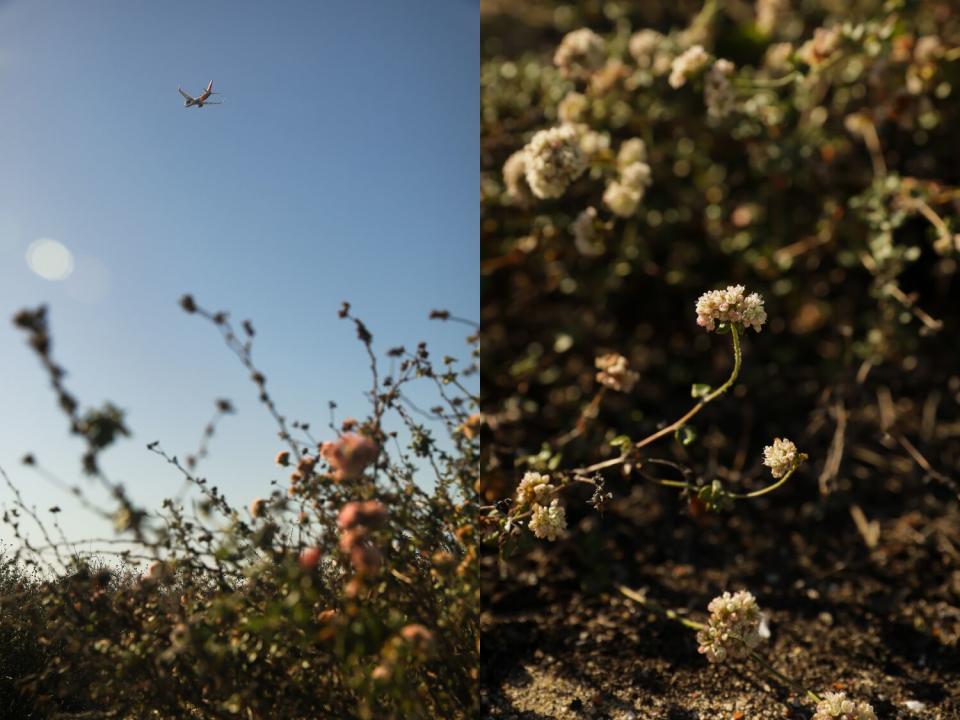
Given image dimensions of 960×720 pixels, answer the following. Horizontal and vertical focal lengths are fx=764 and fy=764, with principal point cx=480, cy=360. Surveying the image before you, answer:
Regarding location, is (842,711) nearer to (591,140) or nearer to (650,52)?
(591,140)

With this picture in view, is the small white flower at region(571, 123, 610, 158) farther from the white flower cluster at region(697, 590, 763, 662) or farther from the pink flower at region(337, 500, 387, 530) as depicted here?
the pink flower at region(337, 500, 387, 530)

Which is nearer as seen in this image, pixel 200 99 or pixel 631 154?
pixel 200 99

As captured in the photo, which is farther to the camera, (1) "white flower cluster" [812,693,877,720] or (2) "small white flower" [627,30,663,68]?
(2) "small white flower" [627,30,663,68]

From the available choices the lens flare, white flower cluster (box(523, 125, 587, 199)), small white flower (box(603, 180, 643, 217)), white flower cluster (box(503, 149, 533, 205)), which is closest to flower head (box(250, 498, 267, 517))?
the lens flare

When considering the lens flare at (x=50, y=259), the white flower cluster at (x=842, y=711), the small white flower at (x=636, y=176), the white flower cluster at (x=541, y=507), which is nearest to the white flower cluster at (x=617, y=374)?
the white flower cluster at (x=541, y=507)

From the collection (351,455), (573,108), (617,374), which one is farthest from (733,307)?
(573,108)

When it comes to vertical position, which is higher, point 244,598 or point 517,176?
point 517,176

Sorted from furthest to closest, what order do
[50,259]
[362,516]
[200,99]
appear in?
[200,99] < [50,259] < [362,516]

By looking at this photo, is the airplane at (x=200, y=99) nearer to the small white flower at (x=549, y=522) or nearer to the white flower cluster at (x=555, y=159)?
the white flower cluster at (x=555, y=159)
